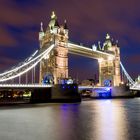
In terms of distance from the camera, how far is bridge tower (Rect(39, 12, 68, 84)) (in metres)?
49.7

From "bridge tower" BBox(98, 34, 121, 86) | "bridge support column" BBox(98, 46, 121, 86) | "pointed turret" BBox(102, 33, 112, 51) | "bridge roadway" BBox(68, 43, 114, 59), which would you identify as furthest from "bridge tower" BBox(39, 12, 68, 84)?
"pointed turret" BBox(102, 33, 112, 51)

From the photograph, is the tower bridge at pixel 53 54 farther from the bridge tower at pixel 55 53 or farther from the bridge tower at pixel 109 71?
the bridge tower at pixel 109 71

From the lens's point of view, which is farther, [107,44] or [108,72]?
[107,44]

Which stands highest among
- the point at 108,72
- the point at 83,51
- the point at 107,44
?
the point at 107,44

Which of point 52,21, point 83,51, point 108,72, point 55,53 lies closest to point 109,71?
point 108,72

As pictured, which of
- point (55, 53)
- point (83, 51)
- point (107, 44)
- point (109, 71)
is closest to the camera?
point (55, 53)

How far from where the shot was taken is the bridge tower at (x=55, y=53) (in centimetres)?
4966

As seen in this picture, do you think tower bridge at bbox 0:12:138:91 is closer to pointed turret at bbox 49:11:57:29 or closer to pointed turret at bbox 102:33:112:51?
pointed turret at bbox 49:11:57:29

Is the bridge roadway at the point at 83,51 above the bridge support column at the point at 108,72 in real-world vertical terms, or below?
above

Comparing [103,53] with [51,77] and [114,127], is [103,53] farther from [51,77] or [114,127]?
[114,127]

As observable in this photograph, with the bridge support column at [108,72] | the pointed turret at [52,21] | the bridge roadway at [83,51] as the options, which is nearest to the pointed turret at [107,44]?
the bridge support column at [108,72]

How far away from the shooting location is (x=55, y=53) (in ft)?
163

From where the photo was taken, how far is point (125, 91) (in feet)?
223

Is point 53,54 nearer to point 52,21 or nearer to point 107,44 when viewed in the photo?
point 52,21
